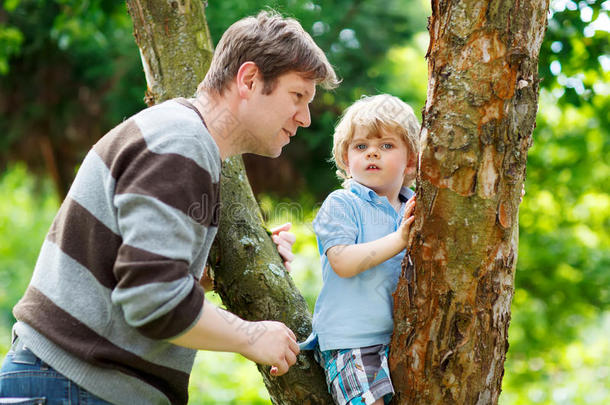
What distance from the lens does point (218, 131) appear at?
1.54 meters

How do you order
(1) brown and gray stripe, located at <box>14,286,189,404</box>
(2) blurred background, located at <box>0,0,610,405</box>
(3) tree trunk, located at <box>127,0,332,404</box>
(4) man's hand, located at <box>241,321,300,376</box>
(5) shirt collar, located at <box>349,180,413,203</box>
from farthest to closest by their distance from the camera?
1. (2) blurred background, located at <box>0,0,610,405</box>
2. (3) tree trunk, located at <box>127,0,332,404</box>
3. (5) shirt collar, located at <box>349,180,413,203</box>
4. (4) man's hand, located at <box>241,321,300,376</box>
5. (1) brown and gray stripe, located at <box>14,286,189,404</box>

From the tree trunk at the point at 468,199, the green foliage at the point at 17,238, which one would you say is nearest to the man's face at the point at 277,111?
the tree trunk at the point at 468,199

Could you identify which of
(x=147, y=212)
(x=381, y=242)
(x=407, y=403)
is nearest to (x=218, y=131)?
(x=147, y=212)

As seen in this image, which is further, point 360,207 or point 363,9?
point 363,9

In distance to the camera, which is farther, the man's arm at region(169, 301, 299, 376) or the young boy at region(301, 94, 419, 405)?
the young boy at region(301, 94, 419, 405)

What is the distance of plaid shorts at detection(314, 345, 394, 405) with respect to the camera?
5.22 ft

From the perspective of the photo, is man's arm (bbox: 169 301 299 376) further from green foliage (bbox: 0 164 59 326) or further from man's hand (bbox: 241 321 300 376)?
green foliage (bbox: 0 164 59 326)

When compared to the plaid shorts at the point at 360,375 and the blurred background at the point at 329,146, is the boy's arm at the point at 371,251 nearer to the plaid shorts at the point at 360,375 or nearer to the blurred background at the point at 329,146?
the plaid shorts at the point at 360,375

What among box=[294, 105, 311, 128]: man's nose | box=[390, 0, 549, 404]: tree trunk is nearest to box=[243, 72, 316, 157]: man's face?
box=[294, 105, 311, 128]: man's nose

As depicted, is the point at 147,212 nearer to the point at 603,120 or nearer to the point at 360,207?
the point at 360,207

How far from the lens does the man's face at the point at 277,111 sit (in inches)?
61.6

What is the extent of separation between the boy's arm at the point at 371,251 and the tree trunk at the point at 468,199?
6cm

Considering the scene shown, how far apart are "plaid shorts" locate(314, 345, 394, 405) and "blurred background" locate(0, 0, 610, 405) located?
2875 mm

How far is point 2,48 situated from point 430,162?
4509 millimetres
